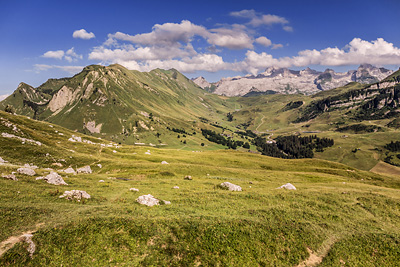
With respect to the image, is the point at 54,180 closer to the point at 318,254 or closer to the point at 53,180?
the point at 53,180

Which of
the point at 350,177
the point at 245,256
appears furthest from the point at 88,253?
the point at 350,177

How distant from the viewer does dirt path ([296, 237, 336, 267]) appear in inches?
1013

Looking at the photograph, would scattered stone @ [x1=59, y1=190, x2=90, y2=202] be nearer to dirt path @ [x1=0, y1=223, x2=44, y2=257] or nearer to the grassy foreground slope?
the grassy foreground slope

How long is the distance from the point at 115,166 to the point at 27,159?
27.1 m

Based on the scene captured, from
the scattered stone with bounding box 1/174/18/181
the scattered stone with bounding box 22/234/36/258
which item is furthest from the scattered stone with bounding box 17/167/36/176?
the scattered stone with bounding box 22/234/36/258

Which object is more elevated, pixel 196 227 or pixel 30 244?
pixel 30 244

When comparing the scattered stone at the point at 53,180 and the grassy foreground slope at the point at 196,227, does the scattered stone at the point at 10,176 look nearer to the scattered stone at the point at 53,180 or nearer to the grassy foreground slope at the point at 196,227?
the grassy foreground slope at the point at 196,227

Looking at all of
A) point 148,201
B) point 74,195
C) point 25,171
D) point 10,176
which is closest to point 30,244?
point 74,195

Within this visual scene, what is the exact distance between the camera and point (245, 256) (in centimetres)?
2483

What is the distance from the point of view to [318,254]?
2727cm

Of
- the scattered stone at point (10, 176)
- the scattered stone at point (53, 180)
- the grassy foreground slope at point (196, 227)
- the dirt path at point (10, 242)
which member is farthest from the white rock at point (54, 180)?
the dirt path at point (10, 242)

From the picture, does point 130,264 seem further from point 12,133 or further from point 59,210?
point 12,133

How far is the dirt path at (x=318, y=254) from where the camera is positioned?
25734mm

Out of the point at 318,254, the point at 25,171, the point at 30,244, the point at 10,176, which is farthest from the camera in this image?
the point at 25,171
